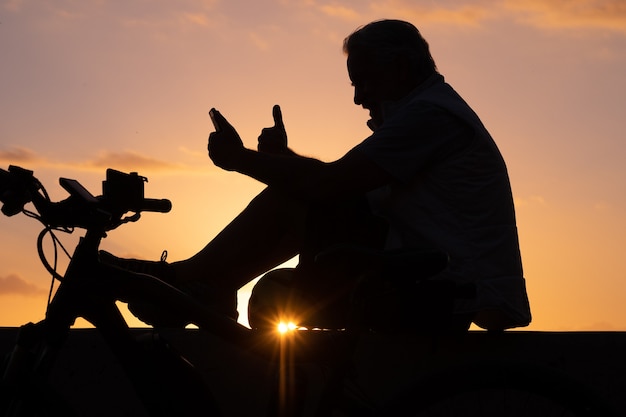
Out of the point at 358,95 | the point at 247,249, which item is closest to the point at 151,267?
the point at 247,249


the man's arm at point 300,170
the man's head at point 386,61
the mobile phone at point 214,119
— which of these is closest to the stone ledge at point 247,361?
the man's arm at point 300,170

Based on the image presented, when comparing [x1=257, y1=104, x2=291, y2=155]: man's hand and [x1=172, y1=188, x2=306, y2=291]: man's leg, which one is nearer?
[x1=257, y1=104, x2=291, y2=155]: man's hand

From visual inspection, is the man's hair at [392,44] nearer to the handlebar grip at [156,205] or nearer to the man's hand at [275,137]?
the man's hand at [275,137]

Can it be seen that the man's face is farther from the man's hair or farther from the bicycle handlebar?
the bicycle handlebar

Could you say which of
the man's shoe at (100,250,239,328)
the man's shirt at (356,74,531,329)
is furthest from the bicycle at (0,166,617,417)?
the man's shoe at (100,250,239,328)

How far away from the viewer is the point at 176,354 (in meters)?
3.54

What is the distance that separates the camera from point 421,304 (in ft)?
13.2

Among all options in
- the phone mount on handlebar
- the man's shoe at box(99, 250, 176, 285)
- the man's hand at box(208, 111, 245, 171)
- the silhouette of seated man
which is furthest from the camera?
the man's shoe at box(99, 250, 176, 285)

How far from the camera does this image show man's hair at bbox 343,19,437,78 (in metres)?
4.86

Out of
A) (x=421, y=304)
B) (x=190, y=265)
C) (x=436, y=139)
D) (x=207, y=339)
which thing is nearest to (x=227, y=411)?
(x=207, y=339)

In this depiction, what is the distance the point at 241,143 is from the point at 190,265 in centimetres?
95

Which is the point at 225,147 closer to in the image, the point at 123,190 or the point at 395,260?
the point at 123,190

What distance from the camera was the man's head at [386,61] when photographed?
487 centimetres

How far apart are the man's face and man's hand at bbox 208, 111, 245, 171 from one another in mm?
744
